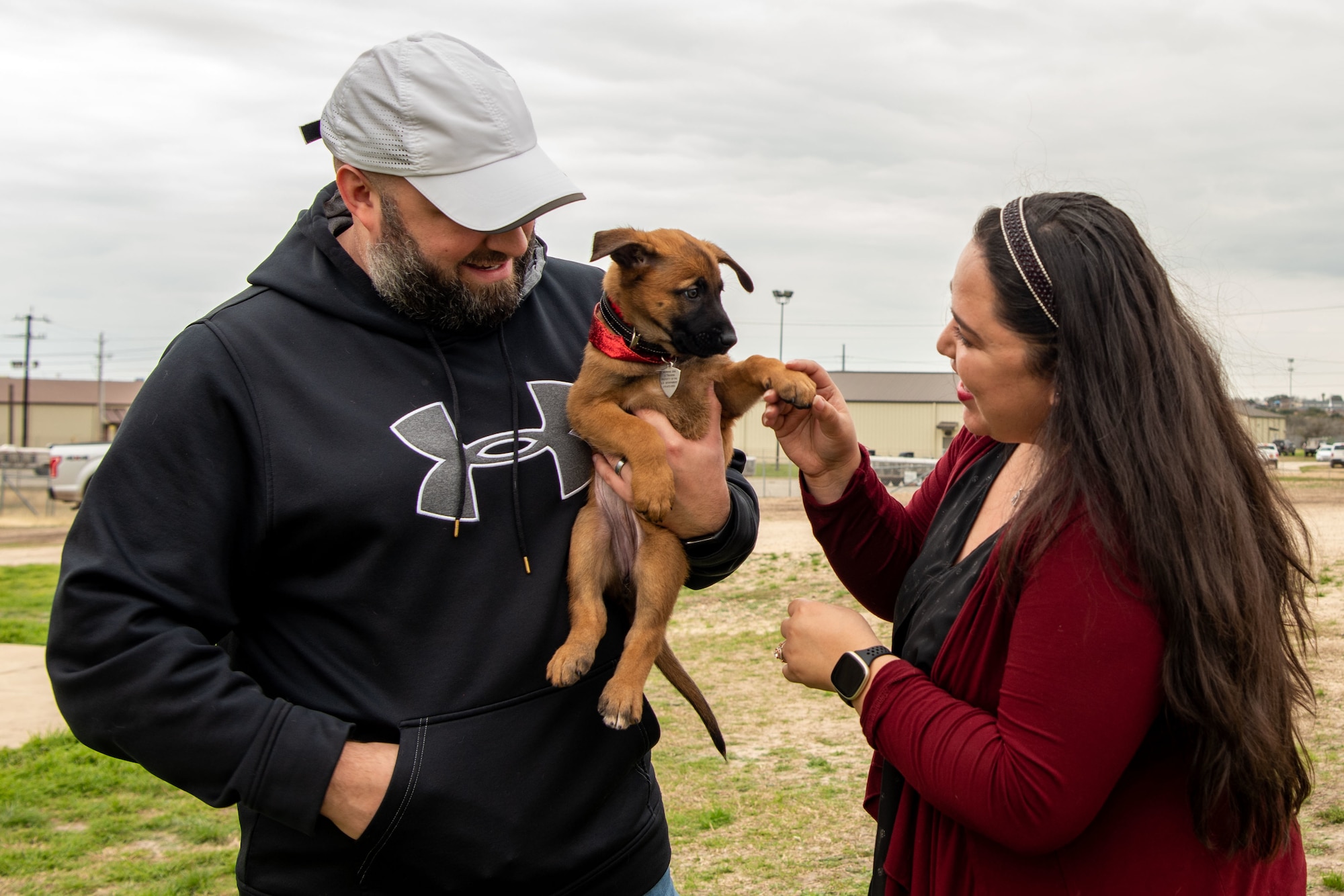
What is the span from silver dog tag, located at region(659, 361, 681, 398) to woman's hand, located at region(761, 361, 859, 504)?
64 cm

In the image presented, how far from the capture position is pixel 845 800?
6.43 meters

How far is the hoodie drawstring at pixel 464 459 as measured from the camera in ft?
7.70

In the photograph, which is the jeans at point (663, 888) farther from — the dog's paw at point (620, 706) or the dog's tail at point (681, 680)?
the dog's tail at point (681, 680)

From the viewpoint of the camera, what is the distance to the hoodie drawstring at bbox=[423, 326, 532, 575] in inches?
92.4

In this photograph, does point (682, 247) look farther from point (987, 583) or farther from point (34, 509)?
point (34, 509)

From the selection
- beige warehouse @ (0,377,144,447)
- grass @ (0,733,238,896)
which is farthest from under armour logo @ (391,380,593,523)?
beige warehouse @ (0,377,144,447)

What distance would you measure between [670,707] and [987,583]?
23.4ft

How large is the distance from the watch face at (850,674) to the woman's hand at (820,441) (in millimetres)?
757

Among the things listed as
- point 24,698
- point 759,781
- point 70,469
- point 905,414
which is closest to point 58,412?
point 70,469

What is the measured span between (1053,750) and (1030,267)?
2.95 ft

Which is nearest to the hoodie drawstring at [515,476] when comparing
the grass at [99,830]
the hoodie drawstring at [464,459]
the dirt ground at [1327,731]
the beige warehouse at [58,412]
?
the hoodie drawstring at [464,459]

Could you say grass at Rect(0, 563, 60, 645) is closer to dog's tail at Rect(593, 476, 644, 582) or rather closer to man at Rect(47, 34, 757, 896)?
dog's tail at Rect(593, 476, 644, 582)

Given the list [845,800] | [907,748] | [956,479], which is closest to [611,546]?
[956,479]

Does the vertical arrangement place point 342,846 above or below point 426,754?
below
